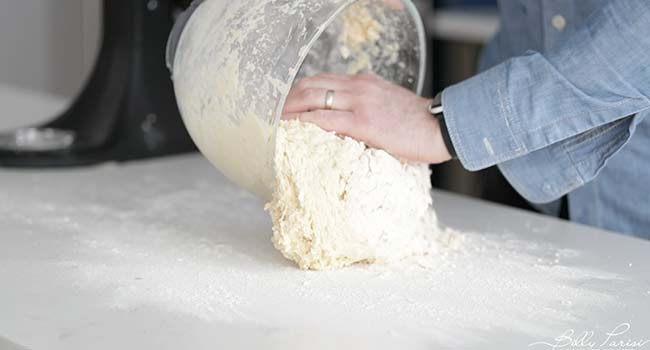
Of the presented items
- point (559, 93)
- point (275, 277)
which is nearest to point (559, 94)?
point (559, 93)

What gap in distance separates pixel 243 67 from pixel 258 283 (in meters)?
0.22

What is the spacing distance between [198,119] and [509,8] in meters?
0.53

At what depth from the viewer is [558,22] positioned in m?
1.32

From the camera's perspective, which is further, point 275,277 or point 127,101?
point 127,101

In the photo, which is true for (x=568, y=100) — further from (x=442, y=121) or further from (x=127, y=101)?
(x=127, y=101)

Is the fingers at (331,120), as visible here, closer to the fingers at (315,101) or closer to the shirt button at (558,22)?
the fingers at (315,101)

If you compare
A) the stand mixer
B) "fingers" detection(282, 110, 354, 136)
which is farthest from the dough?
the stand mixer

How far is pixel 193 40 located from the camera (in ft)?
3.74

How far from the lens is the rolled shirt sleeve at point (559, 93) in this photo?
3.57 ft

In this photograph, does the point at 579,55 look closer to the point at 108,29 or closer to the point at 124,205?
the point at 124,205

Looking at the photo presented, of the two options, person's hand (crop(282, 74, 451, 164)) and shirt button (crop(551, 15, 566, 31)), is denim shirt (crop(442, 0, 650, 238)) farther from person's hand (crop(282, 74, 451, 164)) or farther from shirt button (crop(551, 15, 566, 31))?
shirt button (crop(551, 15, 566, 31))

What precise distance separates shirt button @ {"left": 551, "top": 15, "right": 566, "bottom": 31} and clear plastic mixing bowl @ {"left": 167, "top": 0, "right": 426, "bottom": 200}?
20 centimetres

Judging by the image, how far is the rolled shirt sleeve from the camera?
1089 millimetres

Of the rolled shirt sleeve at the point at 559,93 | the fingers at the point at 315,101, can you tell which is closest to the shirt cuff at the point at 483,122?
the rolled shirt sleeve at the point at 559,93
